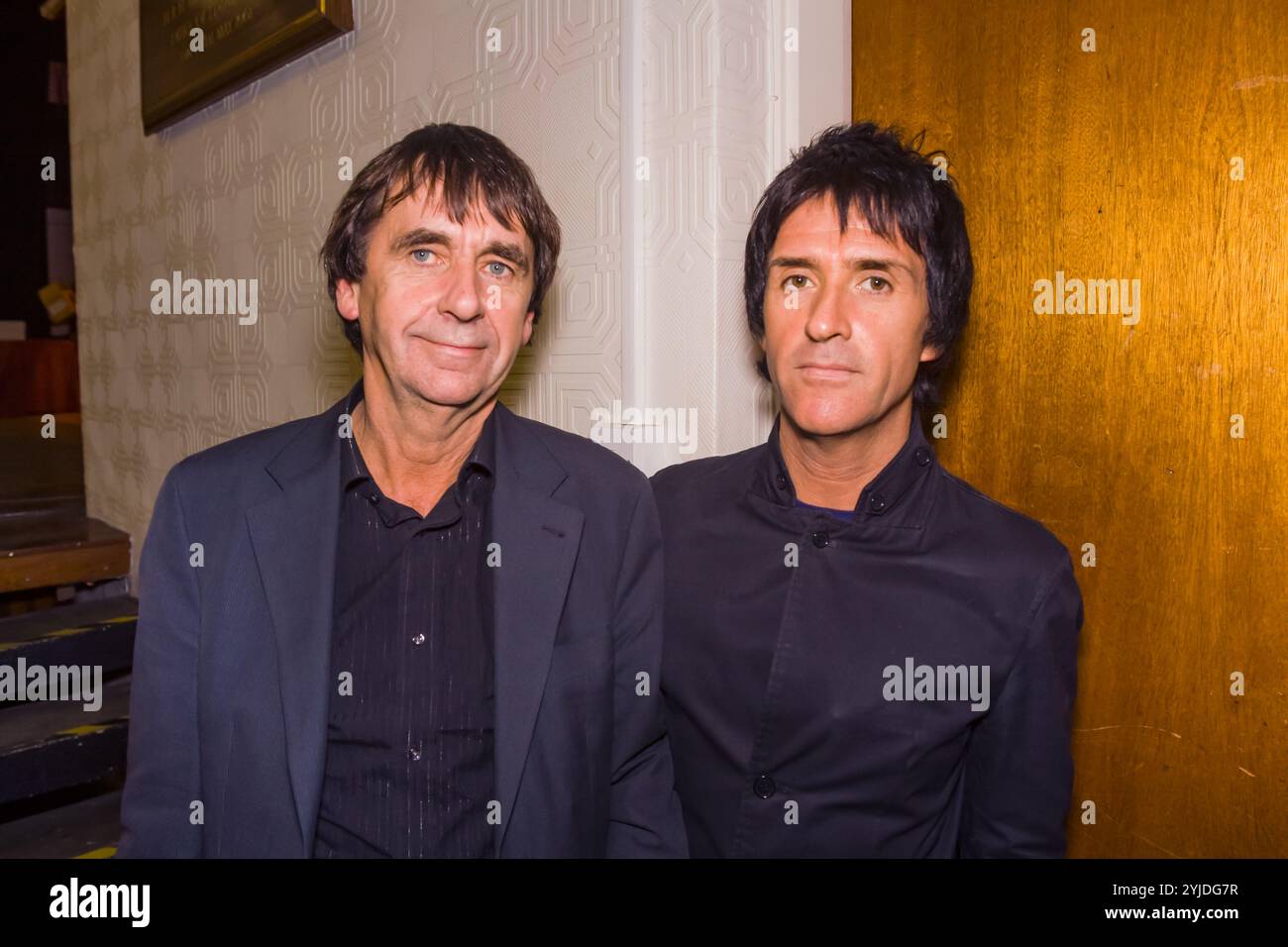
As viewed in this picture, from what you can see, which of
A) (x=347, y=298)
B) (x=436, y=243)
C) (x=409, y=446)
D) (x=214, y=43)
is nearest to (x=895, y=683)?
(x=409, y=446)

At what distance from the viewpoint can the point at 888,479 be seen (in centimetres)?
128

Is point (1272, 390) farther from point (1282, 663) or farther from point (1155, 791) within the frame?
point (1155, 791)

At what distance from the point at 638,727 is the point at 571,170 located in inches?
43.6

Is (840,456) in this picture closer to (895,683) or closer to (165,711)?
(895,683)

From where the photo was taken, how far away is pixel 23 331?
24.6ft

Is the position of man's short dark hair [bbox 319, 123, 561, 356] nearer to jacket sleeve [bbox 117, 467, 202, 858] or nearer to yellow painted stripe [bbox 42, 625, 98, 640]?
jacket sleeve [bbox 117, 467, 202, 858]

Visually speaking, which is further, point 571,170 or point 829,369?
point 571,170

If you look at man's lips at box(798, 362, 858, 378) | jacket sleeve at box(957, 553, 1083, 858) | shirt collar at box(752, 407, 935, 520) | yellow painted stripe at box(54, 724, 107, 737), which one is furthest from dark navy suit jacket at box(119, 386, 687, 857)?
yellow painted stripe at box(54, 724, 107, 737)

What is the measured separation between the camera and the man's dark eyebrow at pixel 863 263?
4.16 feet

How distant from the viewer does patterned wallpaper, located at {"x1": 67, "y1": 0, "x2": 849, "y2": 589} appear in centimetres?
158

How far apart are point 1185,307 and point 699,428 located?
32.6 inches

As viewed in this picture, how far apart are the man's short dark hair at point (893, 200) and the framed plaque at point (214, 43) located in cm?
151

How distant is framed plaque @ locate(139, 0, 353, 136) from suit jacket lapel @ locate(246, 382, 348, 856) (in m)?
1.53
